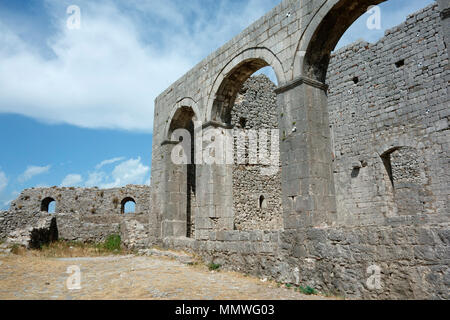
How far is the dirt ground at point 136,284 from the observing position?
4.54 metres

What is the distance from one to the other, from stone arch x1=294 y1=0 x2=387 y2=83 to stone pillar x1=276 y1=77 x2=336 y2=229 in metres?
0.28

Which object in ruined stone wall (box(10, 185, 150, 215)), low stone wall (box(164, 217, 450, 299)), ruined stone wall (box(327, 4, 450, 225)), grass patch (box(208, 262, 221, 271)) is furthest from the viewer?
ruined stone wall (box(10, 185, 150, 215))

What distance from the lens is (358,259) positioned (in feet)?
14.5

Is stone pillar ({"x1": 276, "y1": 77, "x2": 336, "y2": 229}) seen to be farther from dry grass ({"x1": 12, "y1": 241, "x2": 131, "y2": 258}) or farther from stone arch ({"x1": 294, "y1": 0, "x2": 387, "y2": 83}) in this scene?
dry grass ({"x1": 12, "y1": 241, "x2": 131, "y2": 258})

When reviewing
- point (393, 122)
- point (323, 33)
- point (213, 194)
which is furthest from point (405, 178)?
point (323, 33)

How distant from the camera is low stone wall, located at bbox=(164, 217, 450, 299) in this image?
3711mm

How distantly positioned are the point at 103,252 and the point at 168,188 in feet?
11.3

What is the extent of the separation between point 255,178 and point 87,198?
488 inches

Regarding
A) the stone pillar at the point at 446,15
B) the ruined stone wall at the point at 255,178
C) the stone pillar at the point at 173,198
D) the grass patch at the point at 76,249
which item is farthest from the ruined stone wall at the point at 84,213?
the stone pillar at the point at 446,15

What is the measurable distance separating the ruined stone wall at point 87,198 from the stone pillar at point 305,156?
49.8ft

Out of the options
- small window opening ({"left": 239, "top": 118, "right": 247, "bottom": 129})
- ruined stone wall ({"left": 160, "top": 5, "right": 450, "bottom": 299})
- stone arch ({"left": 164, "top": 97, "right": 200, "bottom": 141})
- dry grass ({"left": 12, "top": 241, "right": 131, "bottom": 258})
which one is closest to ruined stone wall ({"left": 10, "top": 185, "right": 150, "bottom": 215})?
dry grass ({"left": 12, "top": 241, "right": 131, "bottom": 258})

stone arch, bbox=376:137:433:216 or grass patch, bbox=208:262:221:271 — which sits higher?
stone arch, bbox=376:137:433:216

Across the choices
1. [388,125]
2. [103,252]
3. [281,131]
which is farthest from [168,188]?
[388,125]
